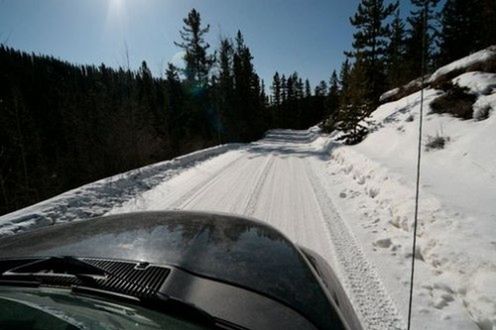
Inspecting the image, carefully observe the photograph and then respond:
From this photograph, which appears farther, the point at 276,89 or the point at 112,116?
the point at 276,89

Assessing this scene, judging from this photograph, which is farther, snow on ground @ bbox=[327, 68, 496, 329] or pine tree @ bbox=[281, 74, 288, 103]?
pine tree @ bbox=[281, 74, 288, 103]

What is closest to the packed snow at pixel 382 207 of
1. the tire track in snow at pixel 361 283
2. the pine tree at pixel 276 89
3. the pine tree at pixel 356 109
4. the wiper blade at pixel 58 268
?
the tire track in snow at pixel 361 283

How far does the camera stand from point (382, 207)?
17.5ft

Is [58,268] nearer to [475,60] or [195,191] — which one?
[195,191]

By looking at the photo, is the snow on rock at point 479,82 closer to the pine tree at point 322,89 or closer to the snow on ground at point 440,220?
the snow on ground at point 440,220

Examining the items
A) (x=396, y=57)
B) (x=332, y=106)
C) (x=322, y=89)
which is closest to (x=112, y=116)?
(x=396, y=57)

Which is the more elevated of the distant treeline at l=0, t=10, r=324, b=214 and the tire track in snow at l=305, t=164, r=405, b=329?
the distant treeline at l=0, t=10, r=324, b=214

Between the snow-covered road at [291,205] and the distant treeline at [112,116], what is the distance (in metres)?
7.38

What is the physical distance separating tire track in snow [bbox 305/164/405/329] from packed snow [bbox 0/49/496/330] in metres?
0.01

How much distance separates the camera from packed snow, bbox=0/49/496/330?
271 cm

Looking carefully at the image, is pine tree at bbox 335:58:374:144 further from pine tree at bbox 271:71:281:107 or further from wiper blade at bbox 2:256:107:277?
pine tree at bbox 271:71:281:107

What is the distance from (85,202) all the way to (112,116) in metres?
11.7

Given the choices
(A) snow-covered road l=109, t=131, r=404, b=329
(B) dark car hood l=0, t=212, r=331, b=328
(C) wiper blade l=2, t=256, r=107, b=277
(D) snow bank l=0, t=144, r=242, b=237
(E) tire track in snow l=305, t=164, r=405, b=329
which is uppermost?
(C) wiper blade l=2, t=256, r=107, b=277

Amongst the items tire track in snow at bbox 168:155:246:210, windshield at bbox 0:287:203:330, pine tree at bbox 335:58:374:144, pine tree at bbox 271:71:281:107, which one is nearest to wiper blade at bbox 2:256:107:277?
windshield at bbox 0:287:203:330
